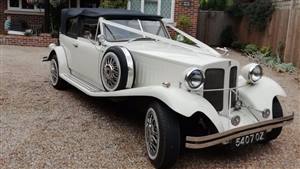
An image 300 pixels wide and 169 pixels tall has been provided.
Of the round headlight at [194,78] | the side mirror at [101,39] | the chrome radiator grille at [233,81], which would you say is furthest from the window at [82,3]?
the round headlight at [194,78]

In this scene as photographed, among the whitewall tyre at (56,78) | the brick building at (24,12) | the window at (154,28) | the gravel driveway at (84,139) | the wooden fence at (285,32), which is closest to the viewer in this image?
the gravel driveway at (84,139)

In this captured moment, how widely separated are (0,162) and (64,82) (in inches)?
123

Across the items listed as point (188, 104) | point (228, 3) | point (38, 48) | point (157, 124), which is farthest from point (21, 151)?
point (228, 3)

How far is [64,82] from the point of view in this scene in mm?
6707

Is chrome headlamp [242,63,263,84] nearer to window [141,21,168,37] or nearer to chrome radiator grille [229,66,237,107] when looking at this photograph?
chrome radiator grille [229,66,237,107]

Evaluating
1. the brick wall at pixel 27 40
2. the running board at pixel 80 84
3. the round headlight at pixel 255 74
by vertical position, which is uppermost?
the round headlight at pixel 255 74

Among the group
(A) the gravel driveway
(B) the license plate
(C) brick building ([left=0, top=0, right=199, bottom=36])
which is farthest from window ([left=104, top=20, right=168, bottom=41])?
A: (C) brick building ([left=0, top=0, right=199, bottom=36])

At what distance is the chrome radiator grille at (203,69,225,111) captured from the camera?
3.92 m

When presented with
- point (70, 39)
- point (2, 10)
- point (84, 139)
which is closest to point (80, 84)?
point (70, 39)

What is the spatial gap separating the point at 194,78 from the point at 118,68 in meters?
1.15

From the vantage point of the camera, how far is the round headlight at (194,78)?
12.1 feet

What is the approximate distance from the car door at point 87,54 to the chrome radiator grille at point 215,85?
1838mm

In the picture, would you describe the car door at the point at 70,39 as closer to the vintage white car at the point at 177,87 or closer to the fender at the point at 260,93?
the vintage white car at the point at 177,87

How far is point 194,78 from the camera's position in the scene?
146 inches
